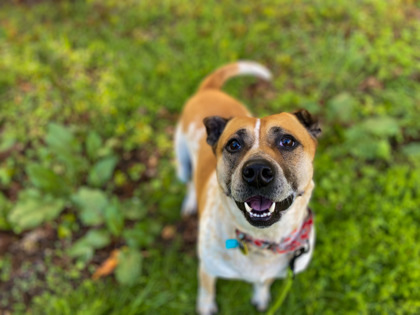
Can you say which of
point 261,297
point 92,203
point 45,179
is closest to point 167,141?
point 92,203

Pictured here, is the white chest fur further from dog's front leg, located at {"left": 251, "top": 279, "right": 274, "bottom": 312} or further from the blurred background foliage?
the blurred background foliage

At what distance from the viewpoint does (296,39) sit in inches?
211

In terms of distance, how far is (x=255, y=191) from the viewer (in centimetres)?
200

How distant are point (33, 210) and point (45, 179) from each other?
0.38 metres

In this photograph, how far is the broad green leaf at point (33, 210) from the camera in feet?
12.7

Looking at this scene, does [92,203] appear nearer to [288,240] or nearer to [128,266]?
[128,266]

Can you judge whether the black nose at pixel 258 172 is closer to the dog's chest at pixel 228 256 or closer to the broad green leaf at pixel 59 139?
the dog's chest at pixel 228 256

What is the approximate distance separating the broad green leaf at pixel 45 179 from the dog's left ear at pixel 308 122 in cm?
308

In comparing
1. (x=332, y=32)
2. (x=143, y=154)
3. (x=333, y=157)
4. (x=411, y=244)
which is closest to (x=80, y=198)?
(x=143, y=154)

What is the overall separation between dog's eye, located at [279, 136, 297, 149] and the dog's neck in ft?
0.97

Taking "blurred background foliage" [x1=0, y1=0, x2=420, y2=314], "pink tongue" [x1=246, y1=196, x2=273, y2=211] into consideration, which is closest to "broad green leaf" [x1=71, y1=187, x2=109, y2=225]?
"blurred background foliage" [x1=0, y1=0, x2=420, y2=314]

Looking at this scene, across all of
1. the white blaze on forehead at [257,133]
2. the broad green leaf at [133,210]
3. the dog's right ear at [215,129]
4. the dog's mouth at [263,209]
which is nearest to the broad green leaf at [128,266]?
the broad green leaf at [133,210]

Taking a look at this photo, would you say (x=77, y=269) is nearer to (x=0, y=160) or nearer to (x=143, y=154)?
(x=143, y=154)

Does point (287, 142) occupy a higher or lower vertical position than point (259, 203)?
higher
